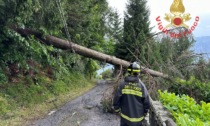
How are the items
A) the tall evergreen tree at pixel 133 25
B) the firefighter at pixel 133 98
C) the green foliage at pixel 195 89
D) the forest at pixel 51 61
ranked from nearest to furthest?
the firefighter at pixel 133 98 → the forest at pixel 51 61 → the green foliage at pixel 195 89 → the tall evergreen tree at pixel 133 25

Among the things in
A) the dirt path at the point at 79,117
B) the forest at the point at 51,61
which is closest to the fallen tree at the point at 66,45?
the forest at the point at 51,61

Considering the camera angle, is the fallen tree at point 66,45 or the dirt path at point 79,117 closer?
the dirt path at point 79,117

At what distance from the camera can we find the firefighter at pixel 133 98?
5355 millimetres

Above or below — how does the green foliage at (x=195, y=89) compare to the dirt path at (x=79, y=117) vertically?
above

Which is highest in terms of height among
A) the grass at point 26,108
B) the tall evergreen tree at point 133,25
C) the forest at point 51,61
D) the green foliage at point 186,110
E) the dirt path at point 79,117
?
the tall evergreen tree at point 133,25

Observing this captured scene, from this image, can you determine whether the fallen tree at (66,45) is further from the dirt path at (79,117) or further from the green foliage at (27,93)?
the green foliage at (27,93)

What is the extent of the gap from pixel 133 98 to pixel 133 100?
0.04 metres

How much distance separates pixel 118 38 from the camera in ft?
82.8

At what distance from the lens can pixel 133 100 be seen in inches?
213

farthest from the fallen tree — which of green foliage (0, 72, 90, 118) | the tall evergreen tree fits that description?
the tall evergreen tree

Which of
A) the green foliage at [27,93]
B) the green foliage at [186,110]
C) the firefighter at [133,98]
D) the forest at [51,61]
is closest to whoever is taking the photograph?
the green foliage at [186,110]

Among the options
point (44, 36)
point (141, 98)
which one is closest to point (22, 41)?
point (44, 36)

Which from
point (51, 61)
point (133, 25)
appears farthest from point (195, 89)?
point (133, 25)

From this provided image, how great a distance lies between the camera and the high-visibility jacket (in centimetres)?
536
